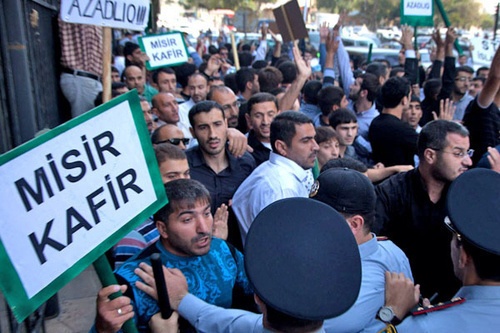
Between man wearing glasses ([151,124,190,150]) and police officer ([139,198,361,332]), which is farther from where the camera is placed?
man wearing glasses ([151,124,190,150])

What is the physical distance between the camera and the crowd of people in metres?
1.39

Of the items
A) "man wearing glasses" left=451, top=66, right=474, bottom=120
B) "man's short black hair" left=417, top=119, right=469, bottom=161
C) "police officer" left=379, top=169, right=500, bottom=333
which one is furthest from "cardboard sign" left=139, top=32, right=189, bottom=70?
"police officer" left=379, top=169, right=500, bottom=333

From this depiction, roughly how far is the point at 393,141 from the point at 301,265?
3290mm

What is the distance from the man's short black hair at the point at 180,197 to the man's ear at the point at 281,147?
3.90 ft

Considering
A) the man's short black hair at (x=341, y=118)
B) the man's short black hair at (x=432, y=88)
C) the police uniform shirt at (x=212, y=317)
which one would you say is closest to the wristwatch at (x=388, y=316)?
the police uniform shirt at (x=212, y=317)

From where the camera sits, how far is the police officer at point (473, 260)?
5.36 feet

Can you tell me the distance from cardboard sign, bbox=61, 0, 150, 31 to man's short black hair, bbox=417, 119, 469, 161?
2.55 m

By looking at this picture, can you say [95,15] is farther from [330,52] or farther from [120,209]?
[330,52]

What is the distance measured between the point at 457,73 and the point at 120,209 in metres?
6.51

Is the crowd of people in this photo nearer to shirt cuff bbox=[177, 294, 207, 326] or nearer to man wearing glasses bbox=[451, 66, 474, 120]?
shirt cuff bbox=[177, 294, 207, 326]

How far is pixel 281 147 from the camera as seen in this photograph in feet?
11.2

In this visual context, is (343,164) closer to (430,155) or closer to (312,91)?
(430,155)

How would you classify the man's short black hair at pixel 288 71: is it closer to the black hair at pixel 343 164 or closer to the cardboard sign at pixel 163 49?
the cardboard sign at pixel 163 49

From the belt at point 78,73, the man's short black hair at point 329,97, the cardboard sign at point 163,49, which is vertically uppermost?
the cardboard sign at point 163,49
